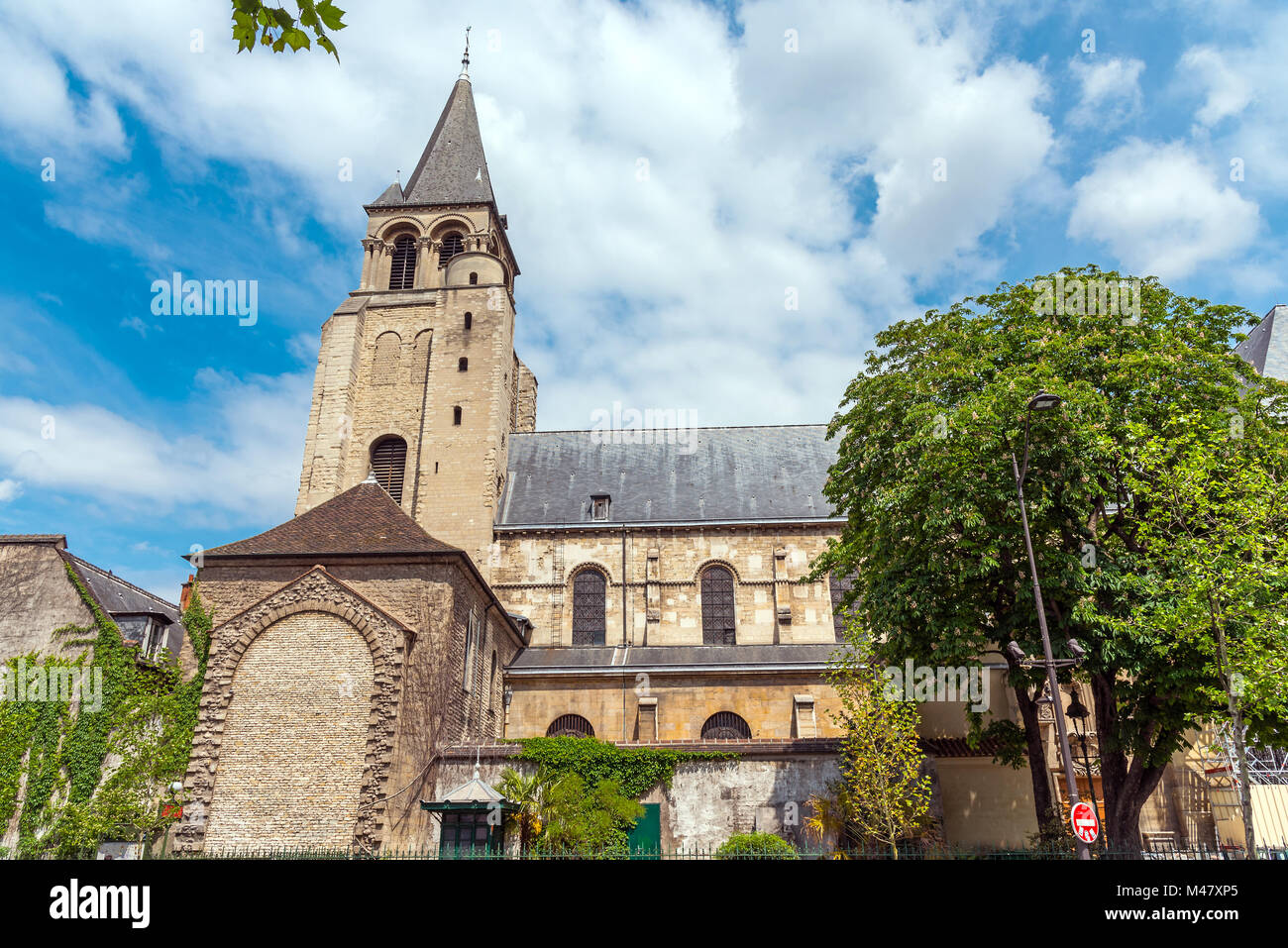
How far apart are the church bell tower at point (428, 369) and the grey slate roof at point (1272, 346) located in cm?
2659

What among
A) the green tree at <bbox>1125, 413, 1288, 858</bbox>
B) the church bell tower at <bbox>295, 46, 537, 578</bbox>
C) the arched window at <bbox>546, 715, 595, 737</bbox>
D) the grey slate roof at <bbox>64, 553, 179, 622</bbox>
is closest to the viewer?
the green tree at <bbox>1125, 413, 1288, 858</bbox>

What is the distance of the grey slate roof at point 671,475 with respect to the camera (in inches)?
1230

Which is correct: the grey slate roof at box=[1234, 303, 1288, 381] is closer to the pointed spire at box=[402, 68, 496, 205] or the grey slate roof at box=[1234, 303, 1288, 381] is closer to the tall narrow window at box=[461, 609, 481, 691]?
the tall narrow window at box=[461, 609, 481, 691]

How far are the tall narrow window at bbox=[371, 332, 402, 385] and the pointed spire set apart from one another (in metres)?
7.56

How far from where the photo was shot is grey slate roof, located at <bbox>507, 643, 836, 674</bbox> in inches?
1029

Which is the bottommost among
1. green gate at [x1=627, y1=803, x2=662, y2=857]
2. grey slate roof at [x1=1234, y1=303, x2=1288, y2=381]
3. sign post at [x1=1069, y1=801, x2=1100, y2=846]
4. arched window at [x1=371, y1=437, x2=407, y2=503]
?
green gate at [x1=627, y1=803, x2=662, y2=857]

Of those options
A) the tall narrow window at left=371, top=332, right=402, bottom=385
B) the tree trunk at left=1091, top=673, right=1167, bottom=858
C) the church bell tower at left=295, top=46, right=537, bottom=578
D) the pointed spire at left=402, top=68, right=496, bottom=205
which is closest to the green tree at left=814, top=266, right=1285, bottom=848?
the tree trunk at left=1091, top=673, right=1167, bottom=858


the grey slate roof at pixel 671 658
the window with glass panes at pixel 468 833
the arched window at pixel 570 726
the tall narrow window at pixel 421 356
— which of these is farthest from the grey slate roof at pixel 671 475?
the window with glass panes at pixel 468 833

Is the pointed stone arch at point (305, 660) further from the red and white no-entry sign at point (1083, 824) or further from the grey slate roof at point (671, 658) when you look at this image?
the red and white no-entry sign at point (1083, 824)

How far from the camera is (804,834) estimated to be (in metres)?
18.3

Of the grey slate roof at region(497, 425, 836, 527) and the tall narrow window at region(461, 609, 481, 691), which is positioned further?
the grey slate roof at region(497, 425, 836, 527)

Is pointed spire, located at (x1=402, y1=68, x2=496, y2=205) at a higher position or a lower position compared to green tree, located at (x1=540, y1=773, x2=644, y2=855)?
higher
